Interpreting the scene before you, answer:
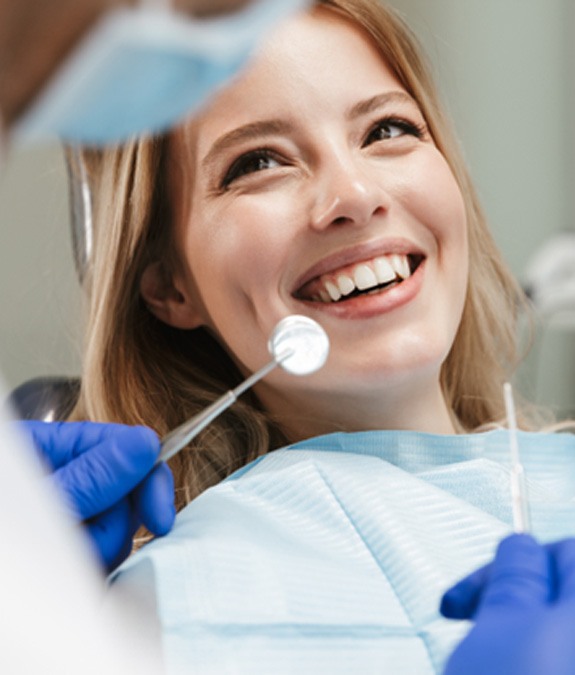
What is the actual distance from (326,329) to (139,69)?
0.78 metres

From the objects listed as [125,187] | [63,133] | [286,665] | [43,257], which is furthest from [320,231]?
[43,257]

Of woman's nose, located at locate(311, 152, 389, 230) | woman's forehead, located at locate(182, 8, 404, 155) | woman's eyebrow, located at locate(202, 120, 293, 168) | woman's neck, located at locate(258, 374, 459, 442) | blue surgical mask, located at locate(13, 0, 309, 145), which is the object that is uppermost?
woman's forehead, located at locate(182, 8, 404, 155)

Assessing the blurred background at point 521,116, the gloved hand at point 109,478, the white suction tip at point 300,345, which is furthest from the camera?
the blurred background at point 521,116

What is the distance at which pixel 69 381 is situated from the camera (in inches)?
62.2

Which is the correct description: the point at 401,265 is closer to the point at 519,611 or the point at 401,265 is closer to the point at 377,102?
the point at 377,102

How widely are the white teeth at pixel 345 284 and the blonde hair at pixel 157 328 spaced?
0.26 m

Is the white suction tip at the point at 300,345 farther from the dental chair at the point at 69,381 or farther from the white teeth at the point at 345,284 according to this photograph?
the dental chair at the point at 69,381

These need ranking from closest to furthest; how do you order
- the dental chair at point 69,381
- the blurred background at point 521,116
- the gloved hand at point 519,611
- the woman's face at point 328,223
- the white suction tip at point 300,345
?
1. the gloved hand at point 519,611
2. the white suction tip at point 300,345
3. the woman's face at point 328,223
4. the dental chair at point 69,381
5. the blurred background at point 521,116

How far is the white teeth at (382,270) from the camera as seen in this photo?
3.84 ft

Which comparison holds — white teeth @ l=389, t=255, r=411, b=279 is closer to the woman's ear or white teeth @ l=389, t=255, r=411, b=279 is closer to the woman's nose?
the woman's nose

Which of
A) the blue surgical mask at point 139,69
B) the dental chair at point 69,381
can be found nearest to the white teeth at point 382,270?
the dental chair at point 69,381

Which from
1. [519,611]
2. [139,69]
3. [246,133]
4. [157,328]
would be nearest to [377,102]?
[246,133]

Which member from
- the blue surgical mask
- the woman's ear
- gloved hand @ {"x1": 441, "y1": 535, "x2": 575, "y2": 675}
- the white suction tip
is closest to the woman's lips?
the white suction tip

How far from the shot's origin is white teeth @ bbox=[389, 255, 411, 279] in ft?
3.90
